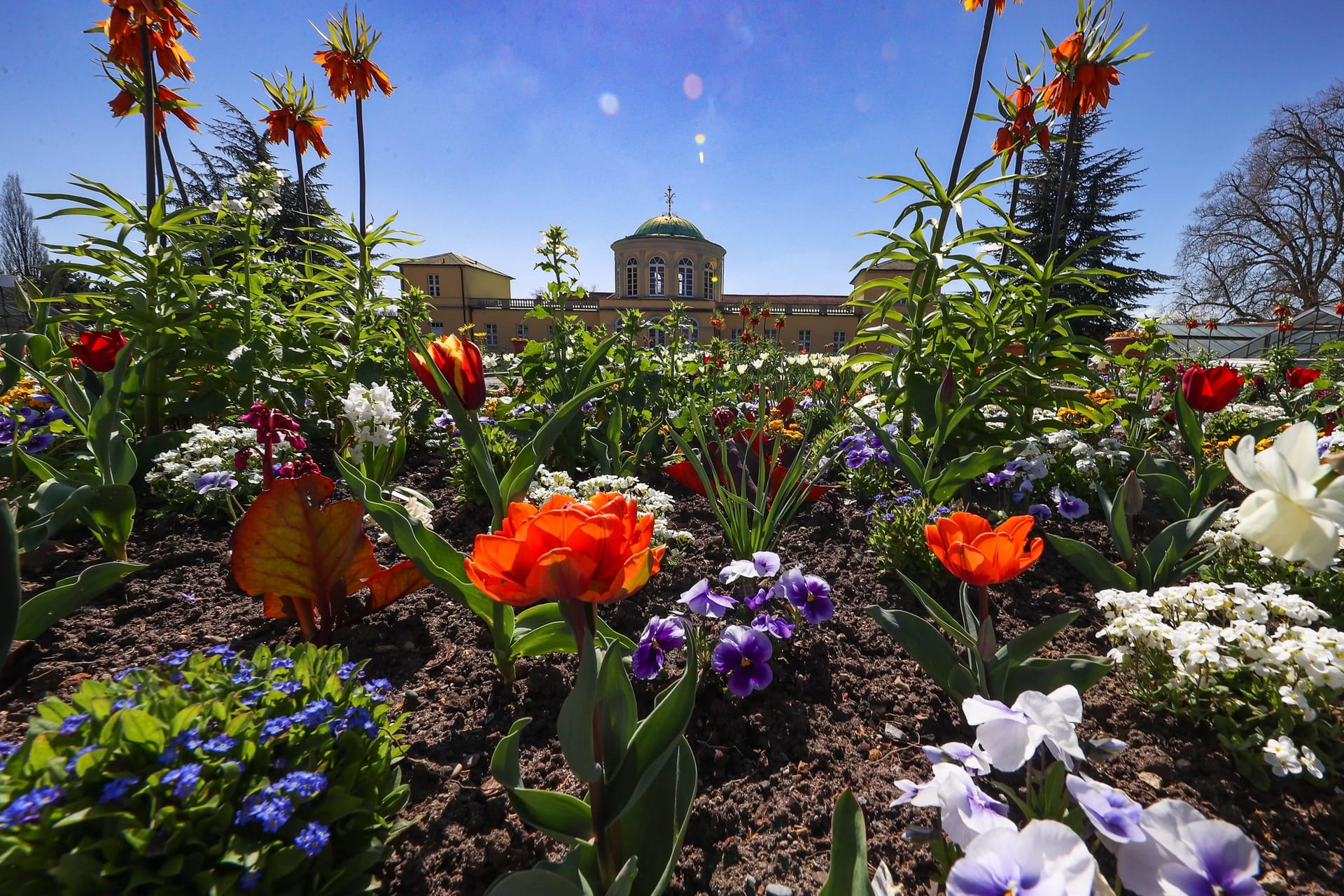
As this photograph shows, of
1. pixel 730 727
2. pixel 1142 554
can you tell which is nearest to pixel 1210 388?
pixel 1142 554

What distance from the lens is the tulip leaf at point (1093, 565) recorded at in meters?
1.79

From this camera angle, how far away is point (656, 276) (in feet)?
115

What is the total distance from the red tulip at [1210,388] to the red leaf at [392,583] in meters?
2.79

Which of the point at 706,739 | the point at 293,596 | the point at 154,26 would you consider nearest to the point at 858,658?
the point at 706,739

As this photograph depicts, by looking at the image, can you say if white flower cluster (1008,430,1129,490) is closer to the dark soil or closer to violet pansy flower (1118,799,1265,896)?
the dark soil

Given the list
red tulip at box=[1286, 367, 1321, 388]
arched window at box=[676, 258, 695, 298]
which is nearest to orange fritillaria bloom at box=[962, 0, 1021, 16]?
red tulip at box=[1286, 367, 1321, 388]

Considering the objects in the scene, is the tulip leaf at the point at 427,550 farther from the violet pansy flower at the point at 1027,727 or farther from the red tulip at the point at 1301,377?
the red tulip at the point at 1301,377

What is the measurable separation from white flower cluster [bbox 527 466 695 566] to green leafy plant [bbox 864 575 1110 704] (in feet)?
3.13

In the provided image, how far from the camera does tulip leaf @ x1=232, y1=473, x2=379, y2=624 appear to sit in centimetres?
147

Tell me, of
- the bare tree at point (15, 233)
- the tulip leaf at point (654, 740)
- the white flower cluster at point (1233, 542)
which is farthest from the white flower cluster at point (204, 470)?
the bare tree at point (15, 233)

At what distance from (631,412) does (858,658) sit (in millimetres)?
2151

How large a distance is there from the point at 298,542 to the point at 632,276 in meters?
35.4

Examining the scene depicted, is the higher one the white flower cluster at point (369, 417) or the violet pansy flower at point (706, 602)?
the white flower cluster at point (369, 417)

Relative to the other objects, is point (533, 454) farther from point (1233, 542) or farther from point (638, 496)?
point (1233, 542)
